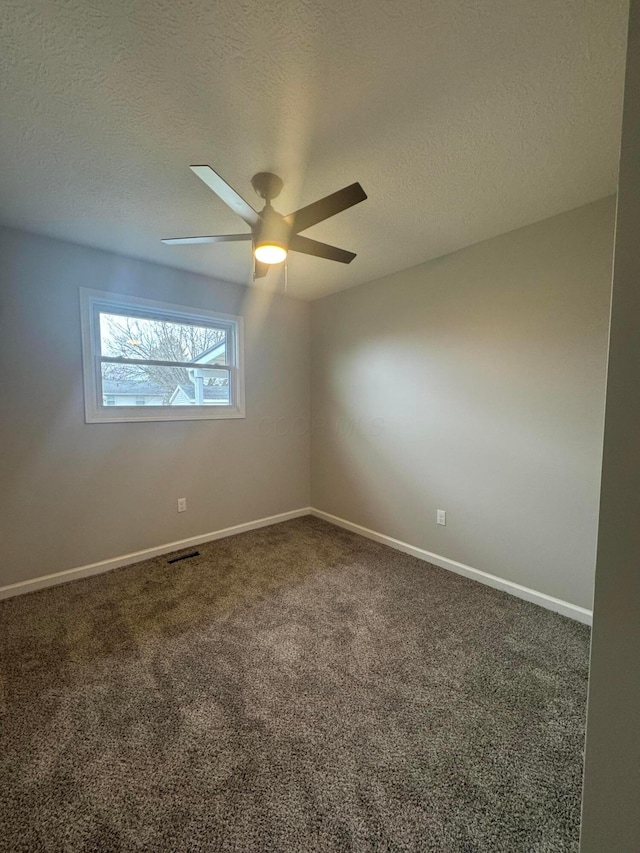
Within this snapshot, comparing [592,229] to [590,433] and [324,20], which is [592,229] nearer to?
[590,433]

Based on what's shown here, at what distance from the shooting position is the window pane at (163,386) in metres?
2.65

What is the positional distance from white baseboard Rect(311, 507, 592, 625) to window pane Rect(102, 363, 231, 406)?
1873 mm

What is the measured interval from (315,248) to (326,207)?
1.02 ft

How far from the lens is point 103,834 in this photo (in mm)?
1005

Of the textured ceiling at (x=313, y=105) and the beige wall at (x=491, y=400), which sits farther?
the beige wall at (x=491, y=400)

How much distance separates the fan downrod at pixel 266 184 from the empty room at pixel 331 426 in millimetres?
29

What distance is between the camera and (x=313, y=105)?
1287 mm

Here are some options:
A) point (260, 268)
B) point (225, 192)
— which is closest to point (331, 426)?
point (260, 268)

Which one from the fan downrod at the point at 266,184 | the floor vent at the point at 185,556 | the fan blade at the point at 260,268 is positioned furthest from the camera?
the floor vent at the point at 185,556

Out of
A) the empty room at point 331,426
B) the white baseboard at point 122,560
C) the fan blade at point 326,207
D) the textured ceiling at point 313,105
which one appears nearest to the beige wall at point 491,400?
the empty room at point 331,426

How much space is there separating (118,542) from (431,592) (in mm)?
2407

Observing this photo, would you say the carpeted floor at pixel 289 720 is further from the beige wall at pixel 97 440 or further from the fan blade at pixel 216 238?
the fan blade at pixel 216 238

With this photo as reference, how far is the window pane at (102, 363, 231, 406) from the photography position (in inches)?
104

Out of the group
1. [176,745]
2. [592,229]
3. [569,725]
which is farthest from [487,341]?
[176,745]
